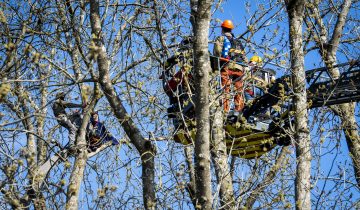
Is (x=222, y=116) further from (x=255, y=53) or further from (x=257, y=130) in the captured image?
(x=257, y=130)

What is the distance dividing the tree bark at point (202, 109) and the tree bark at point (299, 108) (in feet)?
5.74

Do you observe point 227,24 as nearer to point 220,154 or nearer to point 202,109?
point 220,154

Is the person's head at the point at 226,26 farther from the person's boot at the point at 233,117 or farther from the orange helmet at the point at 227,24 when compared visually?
the person's boot at the point at 233,117

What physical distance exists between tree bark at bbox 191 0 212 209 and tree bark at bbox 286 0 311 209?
1.75 m

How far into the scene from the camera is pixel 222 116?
34.2 feet

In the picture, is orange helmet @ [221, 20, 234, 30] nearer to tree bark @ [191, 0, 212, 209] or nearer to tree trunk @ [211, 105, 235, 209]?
tree trunk @ [211, 105, 235, 209]

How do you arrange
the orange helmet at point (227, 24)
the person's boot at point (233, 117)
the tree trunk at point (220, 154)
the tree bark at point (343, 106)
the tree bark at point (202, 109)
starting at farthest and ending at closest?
1. the tree bark at point (343, 106)
2. the orange helmet at point (227, 24)
3. the person's boot at point (233, 117)
4. the tree trunk at point (220, 154)
5. the tree bark at point (202, 109)

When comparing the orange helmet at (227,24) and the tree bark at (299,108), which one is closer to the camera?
the tree bark at (299,108)

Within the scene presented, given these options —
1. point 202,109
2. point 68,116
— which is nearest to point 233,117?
point 68,116

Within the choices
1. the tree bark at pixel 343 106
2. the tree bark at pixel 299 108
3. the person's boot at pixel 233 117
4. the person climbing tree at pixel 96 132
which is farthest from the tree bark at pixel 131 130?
the tree bark at pixel 343 106

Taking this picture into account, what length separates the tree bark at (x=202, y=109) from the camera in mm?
7754

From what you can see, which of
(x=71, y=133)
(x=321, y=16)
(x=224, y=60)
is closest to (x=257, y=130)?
(x=224, y=60)

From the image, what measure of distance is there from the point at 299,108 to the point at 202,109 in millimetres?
2769

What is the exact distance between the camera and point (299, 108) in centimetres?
1035
